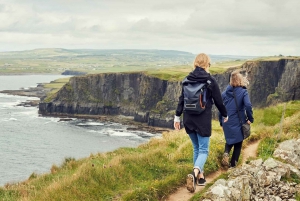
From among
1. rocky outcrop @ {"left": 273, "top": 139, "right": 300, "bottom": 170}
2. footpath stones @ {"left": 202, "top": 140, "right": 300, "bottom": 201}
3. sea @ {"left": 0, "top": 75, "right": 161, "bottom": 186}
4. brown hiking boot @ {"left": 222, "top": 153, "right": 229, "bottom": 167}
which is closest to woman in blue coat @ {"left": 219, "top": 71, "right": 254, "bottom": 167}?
brown hiking boot @ {"left": 222, "top": 153, "right": 229, "bottom": 167}

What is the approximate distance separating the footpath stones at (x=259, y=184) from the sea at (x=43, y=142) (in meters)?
39.8

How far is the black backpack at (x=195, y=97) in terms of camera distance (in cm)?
807

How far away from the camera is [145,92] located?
15175 cm

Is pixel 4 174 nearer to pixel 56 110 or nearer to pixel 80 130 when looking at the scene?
pixel 80 130

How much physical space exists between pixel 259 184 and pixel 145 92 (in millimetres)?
143031

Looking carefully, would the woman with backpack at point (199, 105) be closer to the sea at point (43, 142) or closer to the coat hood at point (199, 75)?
the coat hood at point (199, 75)

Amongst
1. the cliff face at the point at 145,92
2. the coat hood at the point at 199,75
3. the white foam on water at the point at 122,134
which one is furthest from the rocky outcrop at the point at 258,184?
the cliff face at the point at 145,92

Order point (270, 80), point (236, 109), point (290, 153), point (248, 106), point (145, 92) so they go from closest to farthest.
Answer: point (248, 106), point (236, 109), point (290, 153), point (270, 80), point (145, 92)

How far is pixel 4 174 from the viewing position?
5300 centimetres

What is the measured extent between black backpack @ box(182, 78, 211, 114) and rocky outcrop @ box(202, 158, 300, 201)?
1807 mm

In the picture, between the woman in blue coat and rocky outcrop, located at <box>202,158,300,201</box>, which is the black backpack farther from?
the woman in blue coat

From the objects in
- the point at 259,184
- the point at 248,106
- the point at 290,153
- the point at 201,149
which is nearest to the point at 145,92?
the point at 290,153

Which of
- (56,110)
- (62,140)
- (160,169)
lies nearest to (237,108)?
(160,169)

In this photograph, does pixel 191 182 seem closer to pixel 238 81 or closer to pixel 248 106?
pixel 248 106
